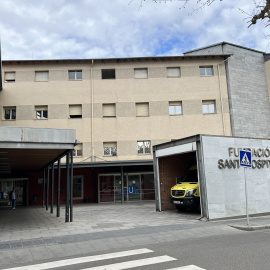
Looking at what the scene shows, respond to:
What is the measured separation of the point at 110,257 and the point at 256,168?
Answer: 914 cm

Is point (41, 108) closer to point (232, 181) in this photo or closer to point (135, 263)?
point (232, 181)

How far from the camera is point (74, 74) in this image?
2492 centimetres

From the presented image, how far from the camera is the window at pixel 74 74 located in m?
24.8

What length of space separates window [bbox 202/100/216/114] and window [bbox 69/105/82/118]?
10.6m

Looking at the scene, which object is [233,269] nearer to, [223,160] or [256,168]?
[223,160]

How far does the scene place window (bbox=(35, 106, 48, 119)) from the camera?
2408 centimetres

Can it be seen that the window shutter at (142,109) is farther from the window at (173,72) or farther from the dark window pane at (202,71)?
the dark window pane at (202,71)

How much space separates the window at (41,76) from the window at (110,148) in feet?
24.8

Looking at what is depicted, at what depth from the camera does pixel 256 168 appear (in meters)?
13.0

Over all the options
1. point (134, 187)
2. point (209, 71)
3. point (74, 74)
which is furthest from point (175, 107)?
point (74, 74)

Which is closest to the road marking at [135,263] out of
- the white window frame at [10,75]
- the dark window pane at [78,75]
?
the dark window pane at [78,75]

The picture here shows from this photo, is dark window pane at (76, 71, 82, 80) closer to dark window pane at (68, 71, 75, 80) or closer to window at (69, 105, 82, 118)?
dark window pane at (68, 71, 75, 80)

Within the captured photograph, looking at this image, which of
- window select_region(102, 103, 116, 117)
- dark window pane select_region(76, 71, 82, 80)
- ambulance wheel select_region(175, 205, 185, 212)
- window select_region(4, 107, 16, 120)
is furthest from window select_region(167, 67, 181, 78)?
ambulance wheel select_region(175, 205, 185, 212)

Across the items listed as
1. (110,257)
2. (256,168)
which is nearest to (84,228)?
(110,257)
